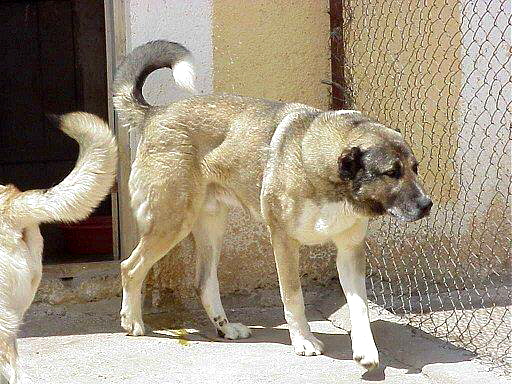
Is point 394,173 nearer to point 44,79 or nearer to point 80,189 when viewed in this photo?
point 80,189

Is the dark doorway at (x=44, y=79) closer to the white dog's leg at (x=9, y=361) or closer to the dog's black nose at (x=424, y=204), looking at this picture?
the dog's black nose at (x=424, y=204)

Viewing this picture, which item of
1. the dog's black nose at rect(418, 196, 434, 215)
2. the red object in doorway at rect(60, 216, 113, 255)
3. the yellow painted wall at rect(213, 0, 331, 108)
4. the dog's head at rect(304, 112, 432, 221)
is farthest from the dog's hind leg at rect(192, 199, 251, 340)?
the red object in doorway at rect(60, 216, 113, 255)

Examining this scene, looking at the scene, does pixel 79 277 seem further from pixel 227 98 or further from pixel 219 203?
pixel 227 98

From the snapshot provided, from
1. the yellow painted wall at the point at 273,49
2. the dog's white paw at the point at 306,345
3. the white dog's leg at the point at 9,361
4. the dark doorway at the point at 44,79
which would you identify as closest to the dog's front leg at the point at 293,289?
the dog's white paw at the point at 306,345

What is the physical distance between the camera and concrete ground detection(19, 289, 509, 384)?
184 inches

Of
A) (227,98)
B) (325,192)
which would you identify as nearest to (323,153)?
(325,192)

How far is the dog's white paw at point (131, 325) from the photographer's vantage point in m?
5.54

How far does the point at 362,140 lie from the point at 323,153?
23 cm

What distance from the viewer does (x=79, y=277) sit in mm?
6121

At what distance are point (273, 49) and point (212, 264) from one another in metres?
1.50

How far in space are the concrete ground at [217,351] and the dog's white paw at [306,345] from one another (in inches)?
1.4

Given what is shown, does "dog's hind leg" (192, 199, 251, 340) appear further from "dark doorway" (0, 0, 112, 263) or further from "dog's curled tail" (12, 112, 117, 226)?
"dark doorway" (0, 0, 112, 263)

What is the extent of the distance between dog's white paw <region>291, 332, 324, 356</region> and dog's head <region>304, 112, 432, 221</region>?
0.81m

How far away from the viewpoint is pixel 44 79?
1065cm
